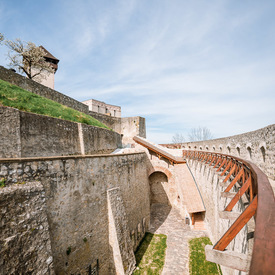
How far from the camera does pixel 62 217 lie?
526cm

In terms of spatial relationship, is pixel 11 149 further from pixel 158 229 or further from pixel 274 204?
pixel 158 229

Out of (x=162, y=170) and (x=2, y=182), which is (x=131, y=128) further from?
(x=2, y=182)

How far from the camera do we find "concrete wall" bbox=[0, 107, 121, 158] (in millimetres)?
6410

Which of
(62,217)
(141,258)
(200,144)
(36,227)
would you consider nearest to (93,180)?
(62,217)

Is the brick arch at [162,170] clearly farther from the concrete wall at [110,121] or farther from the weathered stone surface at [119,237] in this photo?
the concrete wall at [110,121]

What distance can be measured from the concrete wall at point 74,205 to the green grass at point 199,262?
2.92 meters

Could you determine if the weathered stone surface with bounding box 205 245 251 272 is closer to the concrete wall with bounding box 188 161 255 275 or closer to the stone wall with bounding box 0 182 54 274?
the concrete wall with bounding box 188 161 255 275

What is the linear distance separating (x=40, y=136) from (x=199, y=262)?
9.65 metres

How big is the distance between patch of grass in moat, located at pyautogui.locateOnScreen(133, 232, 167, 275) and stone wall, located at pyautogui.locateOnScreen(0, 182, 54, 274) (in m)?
5.03

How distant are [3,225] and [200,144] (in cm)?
1961

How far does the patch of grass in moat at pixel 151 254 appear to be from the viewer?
7.54 meters

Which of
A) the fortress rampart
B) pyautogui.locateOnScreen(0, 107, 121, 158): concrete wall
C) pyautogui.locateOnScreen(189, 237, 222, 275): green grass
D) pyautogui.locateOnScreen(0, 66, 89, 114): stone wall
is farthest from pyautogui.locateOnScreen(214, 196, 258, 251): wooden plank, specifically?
pyautogui.locateOnScreen(0, 66, 89, 114): stone wall

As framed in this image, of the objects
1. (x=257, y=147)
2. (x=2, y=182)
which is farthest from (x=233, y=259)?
(x=257, y=147)

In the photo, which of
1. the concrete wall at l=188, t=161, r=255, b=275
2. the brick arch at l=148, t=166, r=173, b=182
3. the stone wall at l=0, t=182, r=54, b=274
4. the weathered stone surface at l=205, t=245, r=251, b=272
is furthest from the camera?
the brick arch at l=148, t=166, r=173, b=182
